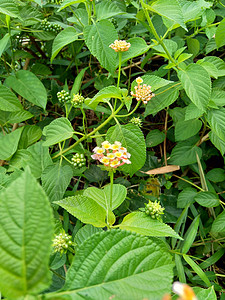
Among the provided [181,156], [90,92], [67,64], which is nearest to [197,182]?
[181,156]

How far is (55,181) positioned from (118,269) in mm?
622

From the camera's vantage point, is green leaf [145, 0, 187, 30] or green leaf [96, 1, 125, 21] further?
green leaf [96, 1, 125, 21]

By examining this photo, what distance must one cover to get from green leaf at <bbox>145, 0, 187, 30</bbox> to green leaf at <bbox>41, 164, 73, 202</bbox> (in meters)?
0.67

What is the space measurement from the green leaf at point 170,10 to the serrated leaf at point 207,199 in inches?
30.7

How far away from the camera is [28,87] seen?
1224 mm

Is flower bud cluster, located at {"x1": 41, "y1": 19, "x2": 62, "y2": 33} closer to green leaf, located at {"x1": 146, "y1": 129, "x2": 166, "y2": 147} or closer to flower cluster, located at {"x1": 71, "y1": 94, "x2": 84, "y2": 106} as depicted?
flower cluster, located at {"x1": 71, "y1": 94, "x2": 84, "y2": 106}

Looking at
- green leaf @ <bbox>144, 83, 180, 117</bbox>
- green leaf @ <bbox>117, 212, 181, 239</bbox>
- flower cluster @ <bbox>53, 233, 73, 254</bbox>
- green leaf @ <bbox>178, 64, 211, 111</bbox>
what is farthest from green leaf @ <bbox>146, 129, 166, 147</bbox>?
flower cluster @ <bbox>53, 233, 73, 254</bbox>

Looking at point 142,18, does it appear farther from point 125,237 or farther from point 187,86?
point 125,237

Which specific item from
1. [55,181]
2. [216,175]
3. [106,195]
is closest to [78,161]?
[55,181]

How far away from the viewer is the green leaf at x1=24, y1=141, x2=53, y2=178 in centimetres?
109

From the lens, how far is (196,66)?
1041 mm

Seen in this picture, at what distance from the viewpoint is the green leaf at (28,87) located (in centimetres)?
121

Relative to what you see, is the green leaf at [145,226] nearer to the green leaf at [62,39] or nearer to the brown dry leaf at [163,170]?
the brown dry leaf at [163,170]

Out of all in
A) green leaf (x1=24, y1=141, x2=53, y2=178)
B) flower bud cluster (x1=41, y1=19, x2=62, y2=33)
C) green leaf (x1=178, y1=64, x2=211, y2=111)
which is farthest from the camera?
flower bud cluster (x1=41, y1=19, x2=62, y2=33)
